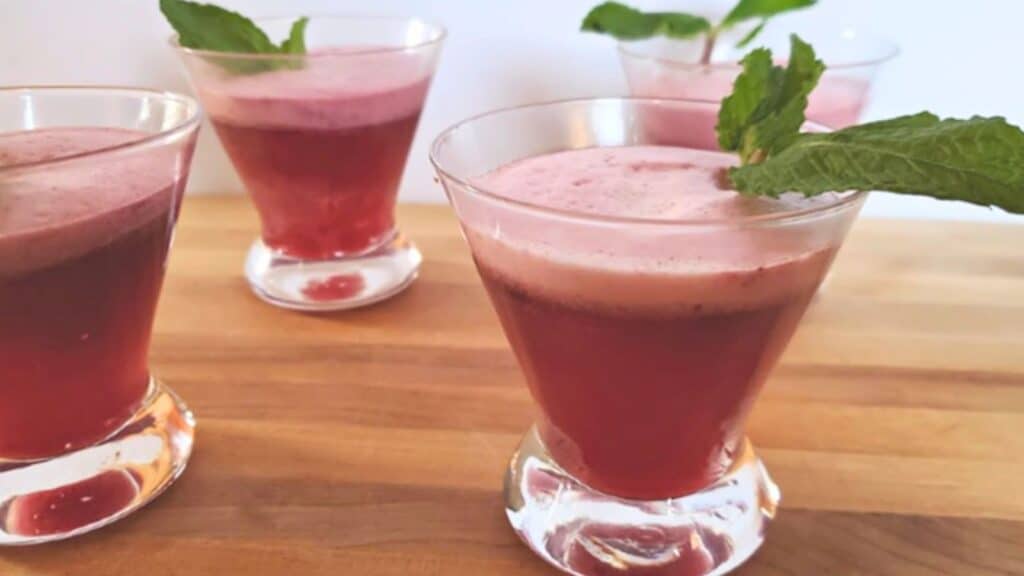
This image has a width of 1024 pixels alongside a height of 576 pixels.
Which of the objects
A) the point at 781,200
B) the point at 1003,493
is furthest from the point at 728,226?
the point at 1003,493

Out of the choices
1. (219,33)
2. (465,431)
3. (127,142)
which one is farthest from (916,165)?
(219,33)

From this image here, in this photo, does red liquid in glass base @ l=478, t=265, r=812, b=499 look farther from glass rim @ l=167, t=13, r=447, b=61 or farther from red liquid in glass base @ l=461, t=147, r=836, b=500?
glass rim @ l=167, t=13, r=447, b=61

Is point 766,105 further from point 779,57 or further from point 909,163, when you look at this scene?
point 779,57

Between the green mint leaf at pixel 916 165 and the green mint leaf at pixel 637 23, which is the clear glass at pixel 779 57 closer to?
the green mint leaf at pixel 637 23

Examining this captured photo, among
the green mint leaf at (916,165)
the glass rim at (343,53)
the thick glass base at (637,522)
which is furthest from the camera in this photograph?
the glass rim at (343,53)

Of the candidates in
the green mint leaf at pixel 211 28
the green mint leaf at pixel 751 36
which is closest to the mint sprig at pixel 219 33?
the green mint leaf at pixel 211 28

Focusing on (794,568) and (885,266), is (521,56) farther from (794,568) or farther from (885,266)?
(794,568)

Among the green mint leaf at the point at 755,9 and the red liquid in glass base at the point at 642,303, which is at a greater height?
the green mint leaf at the point at 755,9
